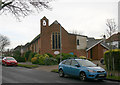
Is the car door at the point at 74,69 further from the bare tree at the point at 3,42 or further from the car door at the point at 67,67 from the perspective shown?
the bare tree at the point at 3,42

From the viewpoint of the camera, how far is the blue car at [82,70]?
39.0 feet

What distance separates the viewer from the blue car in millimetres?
11875

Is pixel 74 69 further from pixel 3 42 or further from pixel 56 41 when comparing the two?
pixel 3 42

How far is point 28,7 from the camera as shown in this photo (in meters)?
11.1

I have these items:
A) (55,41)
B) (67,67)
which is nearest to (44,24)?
(55,41)

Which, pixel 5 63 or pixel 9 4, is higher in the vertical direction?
pixel 9 4

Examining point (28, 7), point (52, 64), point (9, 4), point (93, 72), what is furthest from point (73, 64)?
point (52, 64)

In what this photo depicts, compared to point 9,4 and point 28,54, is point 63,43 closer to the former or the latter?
point 28,54

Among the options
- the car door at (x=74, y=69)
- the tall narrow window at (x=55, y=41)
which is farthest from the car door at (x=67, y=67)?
the tall narrow window at (x=55, y=41)

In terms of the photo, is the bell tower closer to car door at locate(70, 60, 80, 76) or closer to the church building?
the church building

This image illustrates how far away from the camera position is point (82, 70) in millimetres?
12375

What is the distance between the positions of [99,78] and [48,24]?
26980mm

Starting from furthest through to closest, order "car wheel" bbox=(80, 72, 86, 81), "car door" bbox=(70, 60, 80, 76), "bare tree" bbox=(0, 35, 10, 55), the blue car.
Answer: "bare tree" bbox=(0, 35, 10, 55) → "car door" bbox=(70, 60, 80, 76) → "car wheel" bbox=(80, 72, 86, 81) → the blue car

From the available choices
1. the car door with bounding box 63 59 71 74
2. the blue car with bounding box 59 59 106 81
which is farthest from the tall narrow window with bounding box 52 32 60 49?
the car door with bounding box 63 59 71 74
